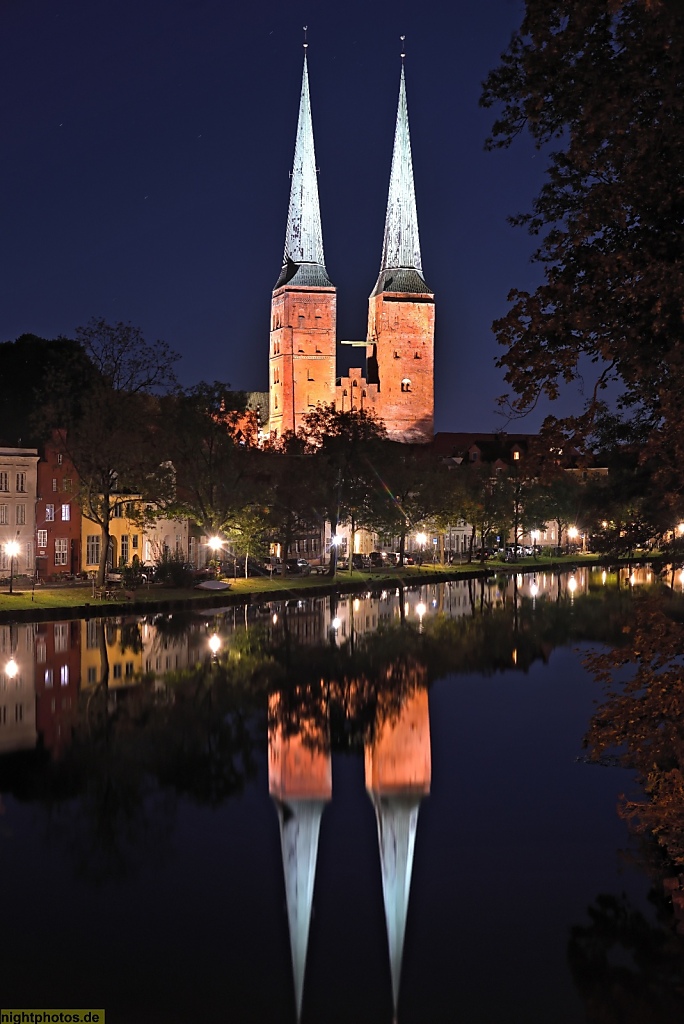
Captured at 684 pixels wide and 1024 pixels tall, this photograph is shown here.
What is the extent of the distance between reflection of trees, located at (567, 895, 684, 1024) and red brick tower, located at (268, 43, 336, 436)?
154400mm

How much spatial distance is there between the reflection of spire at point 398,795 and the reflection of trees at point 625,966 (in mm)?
2397

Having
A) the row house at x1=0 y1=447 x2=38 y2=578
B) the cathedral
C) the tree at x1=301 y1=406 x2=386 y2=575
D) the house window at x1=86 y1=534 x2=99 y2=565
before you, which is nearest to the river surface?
the row house at x1=0 y1=447 x2=38 y2=578

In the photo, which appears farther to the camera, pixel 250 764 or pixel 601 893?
pixel 250 764

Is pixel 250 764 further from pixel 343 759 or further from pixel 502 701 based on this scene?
pixel 502 701

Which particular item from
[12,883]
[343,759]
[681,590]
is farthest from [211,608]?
[12,883]

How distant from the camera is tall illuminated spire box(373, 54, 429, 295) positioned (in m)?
169

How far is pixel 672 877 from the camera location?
1892cm

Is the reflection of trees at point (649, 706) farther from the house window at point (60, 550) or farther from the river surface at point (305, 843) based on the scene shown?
the house window at point (60, 550)

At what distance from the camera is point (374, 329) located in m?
185

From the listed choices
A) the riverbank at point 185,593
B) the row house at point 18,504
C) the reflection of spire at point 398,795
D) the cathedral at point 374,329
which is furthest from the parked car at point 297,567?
the cathedral at point 374,329

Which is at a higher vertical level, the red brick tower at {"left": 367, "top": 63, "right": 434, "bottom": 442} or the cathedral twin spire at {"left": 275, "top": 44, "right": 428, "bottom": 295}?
the cathedral twin spire at {"left": 275, "top": 44, "right": 428, "bottom": 295}

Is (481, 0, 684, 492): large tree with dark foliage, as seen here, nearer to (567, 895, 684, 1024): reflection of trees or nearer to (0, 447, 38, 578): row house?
(567, 895, 684, 1024): reflection of trees

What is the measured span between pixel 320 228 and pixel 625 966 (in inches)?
6431

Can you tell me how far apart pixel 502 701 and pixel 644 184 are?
82.6 ft
